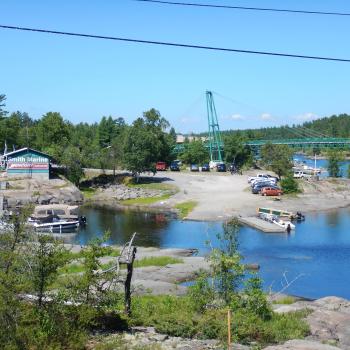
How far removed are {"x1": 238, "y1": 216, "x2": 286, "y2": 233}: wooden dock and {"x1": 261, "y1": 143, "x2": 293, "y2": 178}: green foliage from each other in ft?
87.9

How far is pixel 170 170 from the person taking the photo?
9769 cm

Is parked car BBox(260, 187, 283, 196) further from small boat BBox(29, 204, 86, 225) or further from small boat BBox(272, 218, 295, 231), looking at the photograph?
small boat BBox(29, 204, 86, 225)

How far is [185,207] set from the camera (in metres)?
64.6

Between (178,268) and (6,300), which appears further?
(178,268)

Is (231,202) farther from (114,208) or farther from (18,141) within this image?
(18,141)

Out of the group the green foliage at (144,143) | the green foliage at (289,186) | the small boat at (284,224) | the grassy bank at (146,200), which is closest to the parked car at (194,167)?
the green foliage at (144,143)

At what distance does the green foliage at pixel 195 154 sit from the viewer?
345 ft

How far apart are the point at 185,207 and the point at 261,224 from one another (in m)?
12.7

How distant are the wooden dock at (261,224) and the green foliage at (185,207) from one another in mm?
6637

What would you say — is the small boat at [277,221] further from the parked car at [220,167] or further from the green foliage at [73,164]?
the parked car at [220,167]

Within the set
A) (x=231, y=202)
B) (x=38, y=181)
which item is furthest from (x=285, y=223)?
(x=38, y=181)

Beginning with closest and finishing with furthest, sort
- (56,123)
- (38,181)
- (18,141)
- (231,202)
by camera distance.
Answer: (231,202) < (38,181) < (56,123) < (18,141)

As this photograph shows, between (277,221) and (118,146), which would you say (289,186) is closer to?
(277,221)

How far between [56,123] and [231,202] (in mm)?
38999
